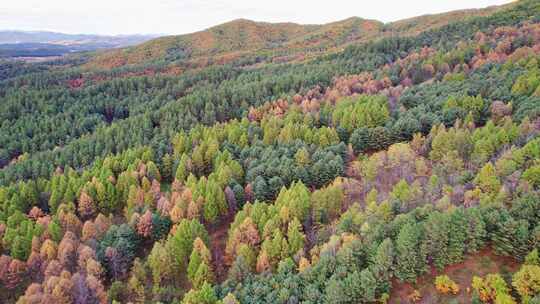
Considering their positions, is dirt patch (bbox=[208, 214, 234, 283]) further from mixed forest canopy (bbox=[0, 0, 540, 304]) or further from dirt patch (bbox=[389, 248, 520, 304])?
dirt patch (bbox=[389, 248, 520, 304])

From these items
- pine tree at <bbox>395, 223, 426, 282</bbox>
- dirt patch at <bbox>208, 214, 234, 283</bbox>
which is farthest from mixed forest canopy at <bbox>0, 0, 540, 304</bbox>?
dirt patch at <bbox>208, 214, 234, 283</bbox>

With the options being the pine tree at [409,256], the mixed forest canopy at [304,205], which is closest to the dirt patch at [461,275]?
→ the mixed forest canopy at [304,205]

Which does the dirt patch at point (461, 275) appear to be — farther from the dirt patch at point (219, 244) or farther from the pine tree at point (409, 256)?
the dirt patch at point (219, 244)

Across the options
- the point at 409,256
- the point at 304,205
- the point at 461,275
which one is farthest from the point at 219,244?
the point at 461,275

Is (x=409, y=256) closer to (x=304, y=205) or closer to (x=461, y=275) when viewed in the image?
(x=461, y=275)

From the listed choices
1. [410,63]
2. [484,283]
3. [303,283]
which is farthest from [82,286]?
[410,63]

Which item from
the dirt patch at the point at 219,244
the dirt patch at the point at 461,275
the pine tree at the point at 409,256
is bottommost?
the dirt patch at the point at 219,244

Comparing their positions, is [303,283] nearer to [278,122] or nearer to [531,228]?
[531,228]
